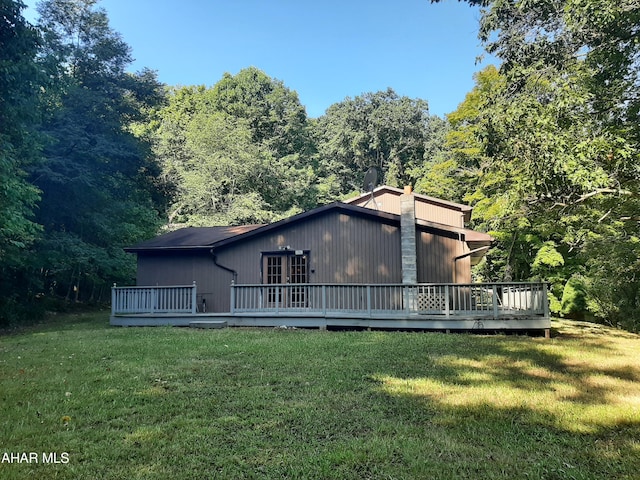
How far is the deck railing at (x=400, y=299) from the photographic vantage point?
10000 mm

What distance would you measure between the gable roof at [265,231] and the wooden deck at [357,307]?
1.92 meters

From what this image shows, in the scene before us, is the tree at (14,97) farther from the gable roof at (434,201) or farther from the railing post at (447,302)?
the gable roof at (434,201)

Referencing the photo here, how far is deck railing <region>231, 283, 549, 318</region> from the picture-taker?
394 inches

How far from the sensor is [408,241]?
11.9 meters

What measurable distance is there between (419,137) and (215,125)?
20.2 m

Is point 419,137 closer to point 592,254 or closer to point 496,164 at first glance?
point 592,254

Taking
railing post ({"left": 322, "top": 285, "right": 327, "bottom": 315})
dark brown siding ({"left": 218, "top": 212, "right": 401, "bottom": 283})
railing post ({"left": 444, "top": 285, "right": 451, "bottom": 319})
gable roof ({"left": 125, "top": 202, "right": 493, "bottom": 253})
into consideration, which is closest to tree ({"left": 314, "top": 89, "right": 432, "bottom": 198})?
gable roof ({"left": 125, "top": 202, "right": 493, "bottom": 253})

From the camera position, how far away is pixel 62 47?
19.5 metres

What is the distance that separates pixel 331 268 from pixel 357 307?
2.00m

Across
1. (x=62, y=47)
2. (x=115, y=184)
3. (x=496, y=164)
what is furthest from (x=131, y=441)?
(x=62, y=47)

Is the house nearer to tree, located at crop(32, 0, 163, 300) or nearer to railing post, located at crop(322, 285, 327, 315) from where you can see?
railing post, located at crop(322, 285, 327, 315)

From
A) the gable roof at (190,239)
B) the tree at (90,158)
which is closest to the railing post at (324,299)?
the gable roof at (190,239)

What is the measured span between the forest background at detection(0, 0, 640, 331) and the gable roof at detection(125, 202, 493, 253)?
1.51m

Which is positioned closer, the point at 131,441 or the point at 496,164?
the point at 131,441
